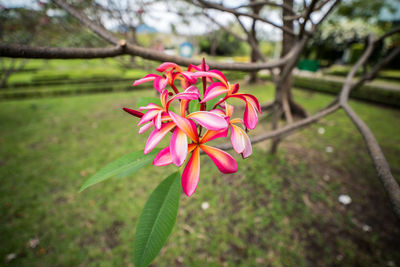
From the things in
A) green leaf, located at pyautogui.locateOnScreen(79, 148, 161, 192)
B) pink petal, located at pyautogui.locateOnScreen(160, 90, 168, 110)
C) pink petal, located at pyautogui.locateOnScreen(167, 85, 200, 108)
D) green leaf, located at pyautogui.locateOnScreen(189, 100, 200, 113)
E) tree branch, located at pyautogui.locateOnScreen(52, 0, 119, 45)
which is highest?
tree branch, located at pyautogui.locateOnScreen(52, 0, 119, 45)

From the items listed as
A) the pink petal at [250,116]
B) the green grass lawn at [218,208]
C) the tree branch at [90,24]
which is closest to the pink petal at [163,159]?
the pink petal at [250,116]

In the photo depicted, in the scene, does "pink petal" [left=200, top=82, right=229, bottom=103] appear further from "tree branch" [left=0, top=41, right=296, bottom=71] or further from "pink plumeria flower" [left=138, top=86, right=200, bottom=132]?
"tree branch" [left=0, top=41, right=296, bottom=71]

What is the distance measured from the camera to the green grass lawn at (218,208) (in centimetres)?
201

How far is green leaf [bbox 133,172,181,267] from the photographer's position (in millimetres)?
569

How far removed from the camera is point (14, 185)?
3010 mm

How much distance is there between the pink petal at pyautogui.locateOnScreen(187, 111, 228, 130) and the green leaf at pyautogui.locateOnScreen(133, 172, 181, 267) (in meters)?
0.32

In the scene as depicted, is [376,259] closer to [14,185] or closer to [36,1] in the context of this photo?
[14,185]

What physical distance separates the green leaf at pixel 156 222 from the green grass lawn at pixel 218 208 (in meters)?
1.64

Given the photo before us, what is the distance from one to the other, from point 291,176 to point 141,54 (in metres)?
3.01

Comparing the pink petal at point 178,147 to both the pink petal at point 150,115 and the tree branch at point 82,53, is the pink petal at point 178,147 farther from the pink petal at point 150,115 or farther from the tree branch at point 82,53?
the tree branch at point 82,53

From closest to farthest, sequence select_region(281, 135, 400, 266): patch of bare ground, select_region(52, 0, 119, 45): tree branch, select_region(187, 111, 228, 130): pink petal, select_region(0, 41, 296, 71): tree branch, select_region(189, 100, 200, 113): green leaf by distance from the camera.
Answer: select_region(187, 111, 228, 130): pink petal
select_region(0, 41, 296, 71): tree branch
select_region(189, 100, 200, 113): green leaf
select_region(52, 0, 119, 45): tree branch
select_region(281, 135, 400, 266): patch of bare ground

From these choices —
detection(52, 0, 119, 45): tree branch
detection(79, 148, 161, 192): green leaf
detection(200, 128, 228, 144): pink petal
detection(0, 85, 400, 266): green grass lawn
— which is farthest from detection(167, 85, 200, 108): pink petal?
detection(0, 85, 400, 266): green grass lawn

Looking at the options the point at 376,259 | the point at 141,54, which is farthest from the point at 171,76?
the point at 376,259

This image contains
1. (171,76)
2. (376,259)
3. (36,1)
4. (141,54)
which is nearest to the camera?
(171,76)
